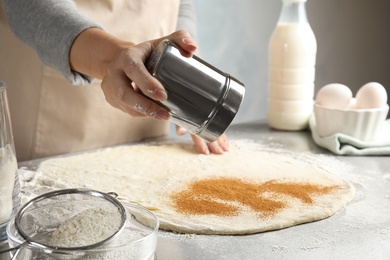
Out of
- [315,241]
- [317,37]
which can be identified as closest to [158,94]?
[315,241]

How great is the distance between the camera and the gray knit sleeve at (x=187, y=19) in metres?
1.39

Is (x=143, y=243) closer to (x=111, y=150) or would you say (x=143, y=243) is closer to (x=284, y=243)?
(x=284, y=243)

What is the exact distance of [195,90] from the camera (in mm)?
748

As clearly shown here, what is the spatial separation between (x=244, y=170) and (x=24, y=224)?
0.51m

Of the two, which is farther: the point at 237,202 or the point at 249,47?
the point at 249,47

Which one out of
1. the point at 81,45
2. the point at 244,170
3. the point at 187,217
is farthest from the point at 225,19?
the point at 187,217

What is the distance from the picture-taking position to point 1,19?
1147mm

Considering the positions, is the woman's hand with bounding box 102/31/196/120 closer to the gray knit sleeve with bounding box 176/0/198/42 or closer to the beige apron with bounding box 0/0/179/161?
the beige apron with bounding box 0/0/179/161

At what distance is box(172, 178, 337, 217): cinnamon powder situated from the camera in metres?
0.88

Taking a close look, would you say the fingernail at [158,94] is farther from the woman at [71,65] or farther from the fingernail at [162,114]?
the woman at [71,65]

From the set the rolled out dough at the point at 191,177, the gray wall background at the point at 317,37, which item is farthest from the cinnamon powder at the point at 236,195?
the gray wall background at the point at 317,37

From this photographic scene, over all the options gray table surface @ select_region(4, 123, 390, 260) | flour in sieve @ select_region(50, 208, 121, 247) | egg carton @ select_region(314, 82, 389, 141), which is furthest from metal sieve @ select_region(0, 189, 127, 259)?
egg carton @ select_region(314, 82, 389, 141)

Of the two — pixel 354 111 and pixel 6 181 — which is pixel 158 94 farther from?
pixel 354 111

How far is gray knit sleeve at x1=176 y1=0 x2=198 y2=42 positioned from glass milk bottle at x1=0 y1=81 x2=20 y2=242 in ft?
2.34
